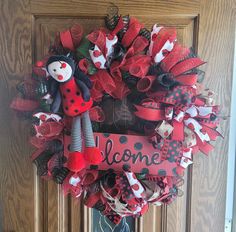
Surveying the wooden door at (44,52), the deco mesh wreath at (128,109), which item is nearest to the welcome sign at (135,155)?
the deco mesh wreath at (128,109)

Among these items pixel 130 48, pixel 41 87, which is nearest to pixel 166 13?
pixel 130 48

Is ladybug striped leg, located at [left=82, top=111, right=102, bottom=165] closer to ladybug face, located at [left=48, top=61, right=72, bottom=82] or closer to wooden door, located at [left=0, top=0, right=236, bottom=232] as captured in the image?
ladybug face, located at [left=48, top=61, right=72, bottom=82]

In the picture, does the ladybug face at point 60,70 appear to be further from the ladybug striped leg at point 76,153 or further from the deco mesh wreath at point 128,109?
the ladybug striped leg at point 76,153

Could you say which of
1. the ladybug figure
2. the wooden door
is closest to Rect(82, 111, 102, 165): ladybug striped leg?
the ladybug figure

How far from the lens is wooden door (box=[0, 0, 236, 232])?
3.53 feet

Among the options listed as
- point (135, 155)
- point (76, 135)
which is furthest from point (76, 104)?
point (135, 155)

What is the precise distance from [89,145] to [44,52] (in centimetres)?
35

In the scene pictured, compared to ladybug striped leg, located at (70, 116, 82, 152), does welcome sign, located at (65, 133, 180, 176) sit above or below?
below

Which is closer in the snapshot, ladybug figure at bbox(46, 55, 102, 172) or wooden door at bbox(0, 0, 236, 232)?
ladybug figure at bbox(46, 55, 102, 172)

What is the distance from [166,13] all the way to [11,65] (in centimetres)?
49

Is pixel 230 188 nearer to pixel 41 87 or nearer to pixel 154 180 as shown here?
pixel 154 180

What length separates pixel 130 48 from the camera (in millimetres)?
973

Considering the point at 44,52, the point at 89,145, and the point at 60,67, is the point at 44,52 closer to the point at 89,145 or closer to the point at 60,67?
the point at 60,67

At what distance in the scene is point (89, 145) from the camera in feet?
3.13
